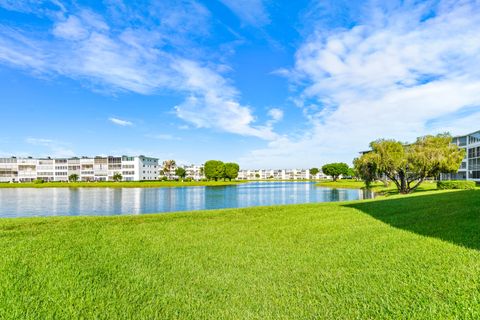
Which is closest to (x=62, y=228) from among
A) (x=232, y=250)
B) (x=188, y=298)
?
(x=232, y=250)

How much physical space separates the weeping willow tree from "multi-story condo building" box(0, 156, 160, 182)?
105 metres

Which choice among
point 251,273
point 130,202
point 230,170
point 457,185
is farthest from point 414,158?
point 230,170

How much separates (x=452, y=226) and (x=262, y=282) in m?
6.20

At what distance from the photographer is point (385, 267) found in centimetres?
539

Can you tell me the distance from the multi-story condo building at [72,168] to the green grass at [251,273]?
11739 cm

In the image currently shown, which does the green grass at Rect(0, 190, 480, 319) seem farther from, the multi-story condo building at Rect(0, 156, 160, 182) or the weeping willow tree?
the multi-story condo building at Rect(0, 156, 160, 182)

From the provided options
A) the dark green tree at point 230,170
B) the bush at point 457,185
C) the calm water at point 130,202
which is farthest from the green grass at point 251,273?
the dark green tree at point 230,170

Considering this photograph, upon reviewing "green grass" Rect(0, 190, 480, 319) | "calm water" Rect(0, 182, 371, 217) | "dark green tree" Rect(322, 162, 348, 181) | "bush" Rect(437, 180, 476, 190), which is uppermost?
"dark green tree" Rect(322, 162, 348, 181)

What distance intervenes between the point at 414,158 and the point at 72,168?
12995cm

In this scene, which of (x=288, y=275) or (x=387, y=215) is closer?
(x=288, y=275)

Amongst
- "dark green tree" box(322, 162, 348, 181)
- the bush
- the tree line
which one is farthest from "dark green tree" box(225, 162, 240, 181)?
the bush

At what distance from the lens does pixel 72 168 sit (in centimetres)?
12319

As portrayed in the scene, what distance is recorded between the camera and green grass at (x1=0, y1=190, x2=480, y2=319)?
4137mm

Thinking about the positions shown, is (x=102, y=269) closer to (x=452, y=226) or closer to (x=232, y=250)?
(x=232, y=250)
